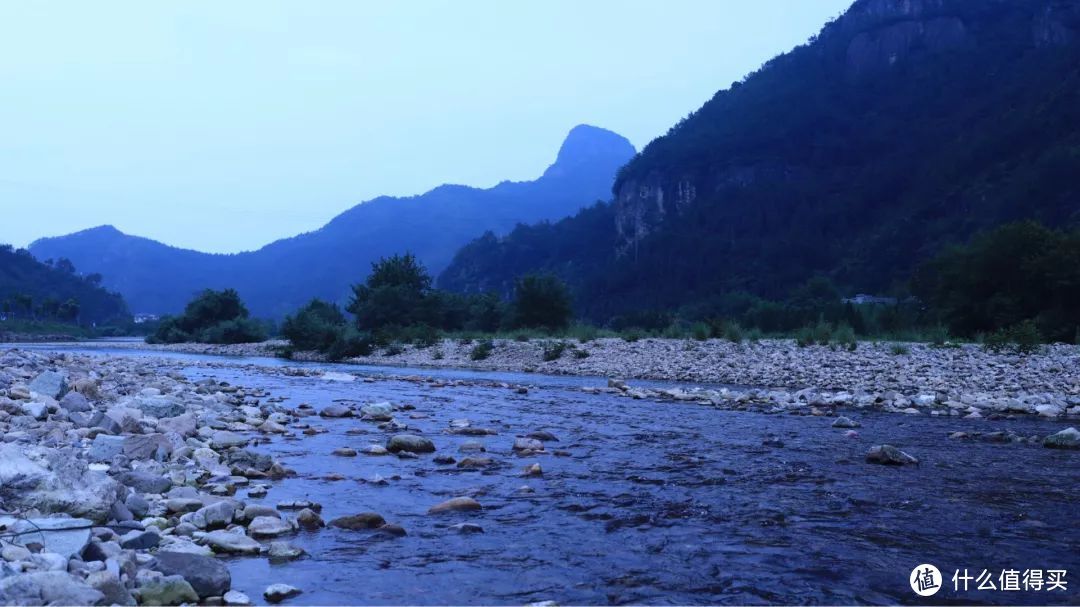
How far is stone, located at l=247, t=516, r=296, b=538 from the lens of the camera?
544 centimetres

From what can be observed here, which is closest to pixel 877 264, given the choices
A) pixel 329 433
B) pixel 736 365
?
pixel 736 365

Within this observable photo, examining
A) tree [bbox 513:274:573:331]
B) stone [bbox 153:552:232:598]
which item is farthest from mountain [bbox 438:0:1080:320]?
stone [bbox 153:552:232:598]

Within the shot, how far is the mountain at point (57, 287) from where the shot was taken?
112 m

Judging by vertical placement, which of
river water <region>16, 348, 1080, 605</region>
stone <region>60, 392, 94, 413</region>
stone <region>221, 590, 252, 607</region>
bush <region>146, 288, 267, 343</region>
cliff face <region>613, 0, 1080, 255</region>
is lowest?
river water <region>16, 348, 1080, 605</region>

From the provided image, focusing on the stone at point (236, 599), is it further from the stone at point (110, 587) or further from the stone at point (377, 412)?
the stone at point (377, 412)

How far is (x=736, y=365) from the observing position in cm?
2305

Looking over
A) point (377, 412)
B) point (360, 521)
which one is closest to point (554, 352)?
point (377, 412)

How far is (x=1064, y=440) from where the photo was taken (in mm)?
9805

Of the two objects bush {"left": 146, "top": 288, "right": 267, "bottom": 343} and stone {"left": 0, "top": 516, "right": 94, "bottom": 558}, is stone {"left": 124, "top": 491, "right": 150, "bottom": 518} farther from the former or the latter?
bush {"left": 146, "top": 288, "right": 267, "bottom": 343}

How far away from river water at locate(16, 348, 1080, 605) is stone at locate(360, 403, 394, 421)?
1.26 metres

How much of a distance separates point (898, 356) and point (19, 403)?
19.2 metres

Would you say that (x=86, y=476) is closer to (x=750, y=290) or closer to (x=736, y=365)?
(x=736, y=365)

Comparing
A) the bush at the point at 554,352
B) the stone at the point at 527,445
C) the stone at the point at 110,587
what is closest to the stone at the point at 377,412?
the stone at the point at 527,445

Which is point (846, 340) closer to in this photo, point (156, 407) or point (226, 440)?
point (226, 440)
